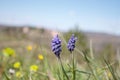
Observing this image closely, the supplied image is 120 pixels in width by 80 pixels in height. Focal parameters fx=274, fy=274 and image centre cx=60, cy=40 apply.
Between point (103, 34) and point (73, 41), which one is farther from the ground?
point (73, 41)

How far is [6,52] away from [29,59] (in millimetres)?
725

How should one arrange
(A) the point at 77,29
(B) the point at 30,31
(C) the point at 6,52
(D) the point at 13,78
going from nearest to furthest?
(D) the point at 13,78 → (C) the point at 6,52 → (A) the point at 77,29 → (B) the point at 30,31

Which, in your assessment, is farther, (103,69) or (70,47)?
(103,69)

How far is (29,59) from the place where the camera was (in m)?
4.07

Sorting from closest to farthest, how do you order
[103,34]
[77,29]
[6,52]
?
1. [6,52]
2. [77,29]
3. [103,34]

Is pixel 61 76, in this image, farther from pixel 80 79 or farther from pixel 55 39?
pixel 80 79

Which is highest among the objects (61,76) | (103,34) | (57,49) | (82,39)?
(57,49)

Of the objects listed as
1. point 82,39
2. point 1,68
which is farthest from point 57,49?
point 82,39

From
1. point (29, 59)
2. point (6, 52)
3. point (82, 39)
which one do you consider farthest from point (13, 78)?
point (82, 39)

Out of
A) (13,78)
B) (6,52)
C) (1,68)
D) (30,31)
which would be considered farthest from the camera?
(30,31)

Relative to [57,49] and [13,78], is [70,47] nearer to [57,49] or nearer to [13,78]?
[57,49]

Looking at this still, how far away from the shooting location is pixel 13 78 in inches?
78.9

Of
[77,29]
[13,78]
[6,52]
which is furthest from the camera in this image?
[77,29]

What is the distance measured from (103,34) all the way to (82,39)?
4780 inches
